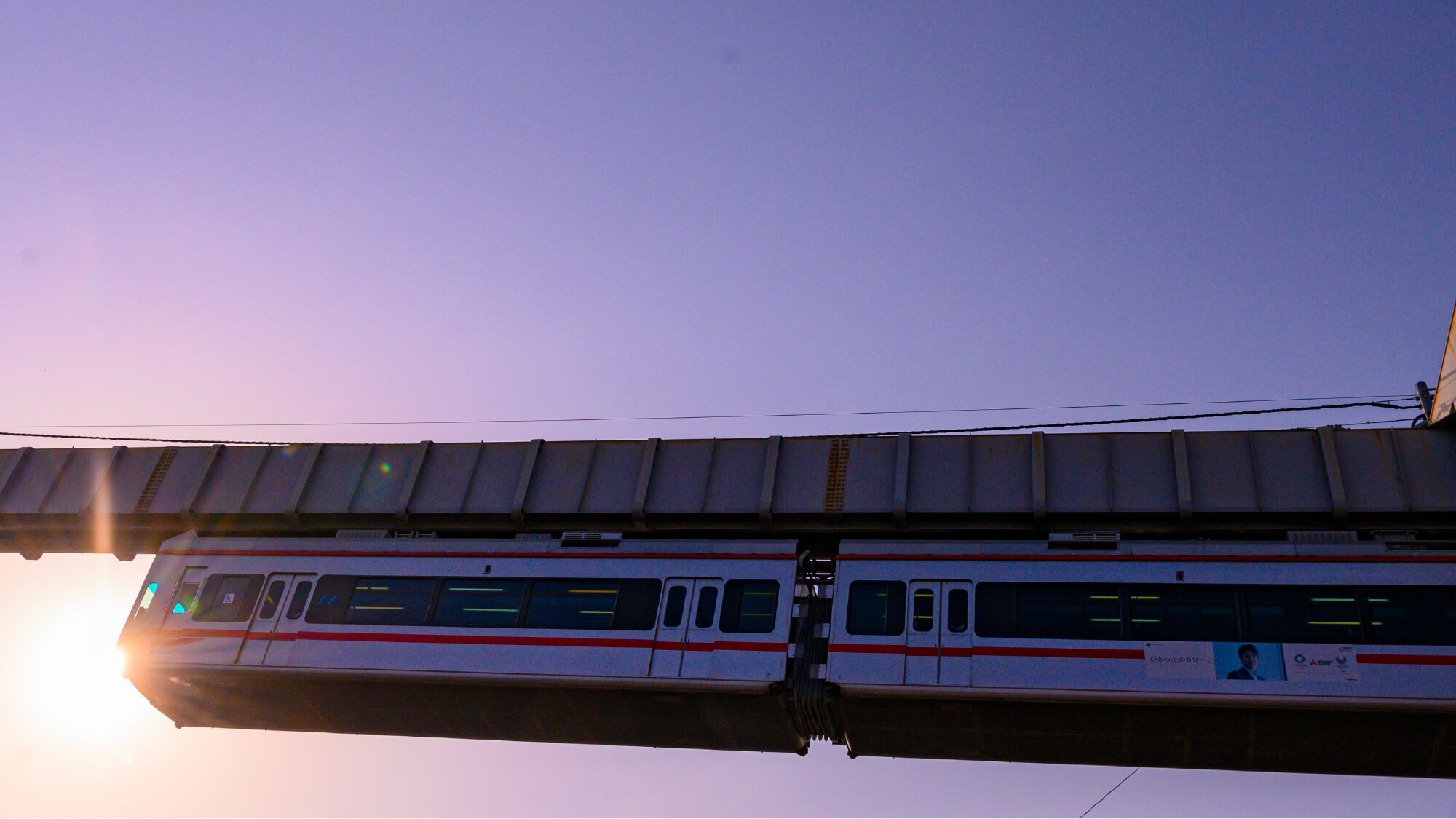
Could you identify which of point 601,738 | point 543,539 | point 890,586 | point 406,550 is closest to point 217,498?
point 406,550

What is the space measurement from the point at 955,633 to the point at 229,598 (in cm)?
1262

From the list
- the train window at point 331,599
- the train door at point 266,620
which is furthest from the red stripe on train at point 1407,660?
the train door at point 266,620

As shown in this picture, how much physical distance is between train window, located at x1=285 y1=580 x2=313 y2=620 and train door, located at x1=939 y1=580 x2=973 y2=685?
1084 cm

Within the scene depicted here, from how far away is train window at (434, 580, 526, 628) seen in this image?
18.2 meters

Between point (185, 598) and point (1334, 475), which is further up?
point (1334, 475)

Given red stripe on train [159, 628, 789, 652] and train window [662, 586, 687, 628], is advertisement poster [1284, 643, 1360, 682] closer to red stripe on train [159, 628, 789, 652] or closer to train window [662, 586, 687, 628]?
red stripe on train [159, 628, 789, 652]

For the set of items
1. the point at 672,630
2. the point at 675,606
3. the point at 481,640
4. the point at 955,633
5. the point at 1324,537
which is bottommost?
the point at 481,640

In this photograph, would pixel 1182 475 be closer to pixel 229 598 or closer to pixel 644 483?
pixel 644 483

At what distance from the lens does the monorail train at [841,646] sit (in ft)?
50.4

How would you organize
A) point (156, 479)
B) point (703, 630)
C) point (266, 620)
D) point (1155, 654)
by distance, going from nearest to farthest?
1. point (1155, 654)
2. point (703, 630)
3. point (266, 620)
4. point (156, 479)

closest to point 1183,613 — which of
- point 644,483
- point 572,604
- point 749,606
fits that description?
point 749,606

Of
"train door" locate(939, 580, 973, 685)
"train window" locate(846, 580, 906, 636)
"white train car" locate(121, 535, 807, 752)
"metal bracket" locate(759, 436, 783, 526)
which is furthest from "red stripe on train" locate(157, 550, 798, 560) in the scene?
"train door" locate(939, 580, 973, 685)

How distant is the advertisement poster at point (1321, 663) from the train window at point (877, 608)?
17.5 ft

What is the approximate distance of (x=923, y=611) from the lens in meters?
16.7
